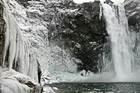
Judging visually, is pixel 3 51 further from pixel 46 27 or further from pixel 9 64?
pixel 46 27

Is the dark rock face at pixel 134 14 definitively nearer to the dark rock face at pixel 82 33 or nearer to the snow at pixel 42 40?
the dark rock face at pixel 82 33

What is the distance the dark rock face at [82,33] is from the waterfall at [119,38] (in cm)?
233

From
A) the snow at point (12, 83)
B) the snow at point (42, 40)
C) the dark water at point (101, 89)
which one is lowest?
the dark water at point (101, 89)

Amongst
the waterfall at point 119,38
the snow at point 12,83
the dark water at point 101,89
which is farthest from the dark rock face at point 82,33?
the snow at point 12,83

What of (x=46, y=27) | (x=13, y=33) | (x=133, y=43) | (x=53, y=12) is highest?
(x=53, y=12)

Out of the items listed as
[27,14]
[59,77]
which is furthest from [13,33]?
[27,14]

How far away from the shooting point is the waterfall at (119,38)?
5928cm

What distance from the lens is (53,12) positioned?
61.3 m

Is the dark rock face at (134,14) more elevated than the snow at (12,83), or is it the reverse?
the dark rock face at (134,14)

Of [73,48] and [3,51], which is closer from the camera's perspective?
[3,51]

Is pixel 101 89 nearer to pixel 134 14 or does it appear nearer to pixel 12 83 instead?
pixel 12 83

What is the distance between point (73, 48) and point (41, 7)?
532 inches

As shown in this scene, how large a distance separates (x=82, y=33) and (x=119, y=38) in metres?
9.56

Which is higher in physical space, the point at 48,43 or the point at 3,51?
the point at 48,43
